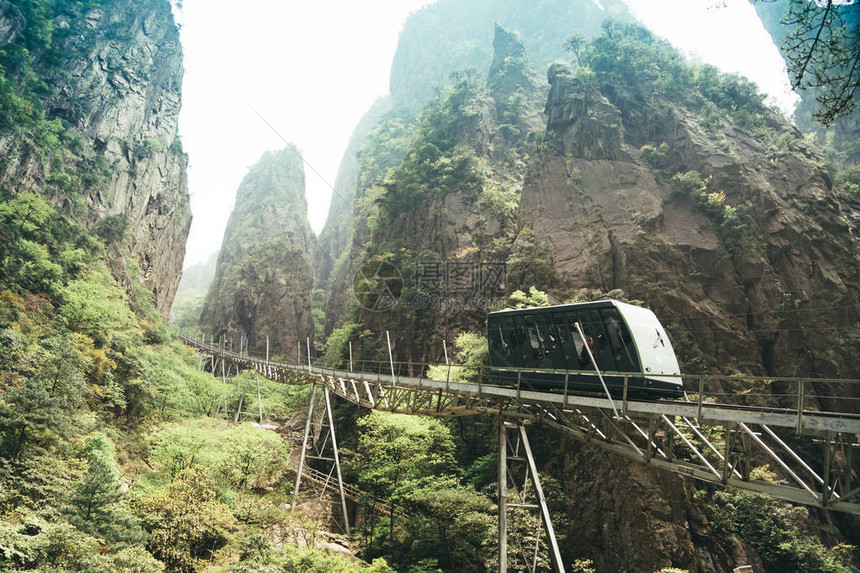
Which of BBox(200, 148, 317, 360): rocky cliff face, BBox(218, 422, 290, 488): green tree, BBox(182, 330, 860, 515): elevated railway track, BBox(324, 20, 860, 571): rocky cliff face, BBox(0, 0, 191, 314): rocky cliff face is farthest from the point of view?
BBox(200, 148, 317, 360): rocky cliff face

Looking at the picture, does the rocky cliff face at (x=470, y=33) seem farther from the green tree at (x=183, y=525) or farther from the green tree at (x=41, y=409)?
the green tree at (x=183, y=525)

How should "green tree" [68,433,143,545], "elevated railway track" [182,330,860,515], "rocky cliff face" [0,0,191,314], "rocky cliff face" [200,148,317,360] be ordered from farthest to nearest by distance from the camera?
"rocky cliff face" [200,148,317,360] → "rocky cliff face" [0,0,191,314] → "green tree" [68,433,143,545] → "elevated railway track" [182,330,860,515]

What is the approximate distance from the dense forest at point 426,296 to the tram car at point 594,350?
530cm

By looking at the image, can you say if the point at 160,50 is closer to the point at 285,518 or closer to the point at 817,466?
the point at 285,518

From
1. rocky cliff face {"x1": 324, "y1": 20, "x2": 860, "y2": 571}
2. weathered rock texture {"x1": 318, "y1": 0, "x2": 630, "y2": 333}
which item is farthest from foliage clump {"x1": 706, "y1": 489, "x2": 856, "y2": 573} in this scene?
weathered rock texture {"x1": 318, "y1": 0, "x2": 630, "y2": 333}

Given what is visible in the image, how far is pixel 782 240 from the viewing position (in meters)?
19.9

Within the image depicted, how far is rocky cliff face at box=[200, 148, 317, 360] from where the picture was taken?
54.8 metres

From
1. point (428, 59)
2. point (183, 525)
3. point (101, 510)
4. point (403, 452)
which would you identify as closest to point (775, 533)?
point (403, 452)

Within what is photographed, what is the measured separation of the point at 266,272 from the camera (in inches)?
2264

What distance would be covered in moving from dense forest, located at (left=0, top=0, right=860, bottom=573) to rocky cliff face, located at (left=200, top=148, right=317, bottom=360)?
46.2 feet

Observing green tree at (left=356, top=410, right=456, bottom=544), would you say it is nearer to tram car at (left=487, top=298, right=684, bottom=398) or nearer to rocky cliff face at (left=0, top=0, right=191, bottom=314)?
tram car at (left=487, top=298, right=684, bottom=398)

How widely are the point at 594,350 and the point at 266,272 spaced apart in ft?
181

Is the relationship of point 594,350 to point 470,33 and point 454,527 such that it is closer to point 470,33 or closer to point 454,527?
point 454,527

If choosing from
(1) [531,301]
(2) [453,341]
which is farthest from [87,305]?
(1) [531,301]
